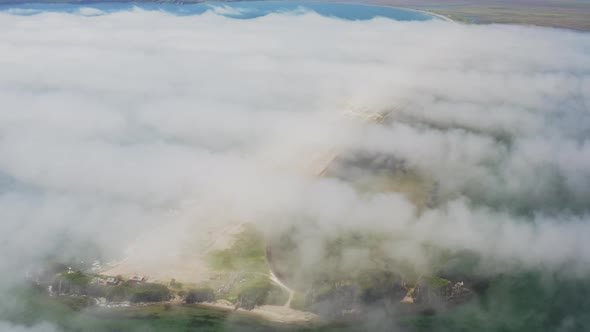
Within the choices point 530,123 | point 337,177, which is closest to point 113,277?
point 337,177

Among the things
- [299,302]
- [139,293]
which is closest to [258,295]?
[299,302]

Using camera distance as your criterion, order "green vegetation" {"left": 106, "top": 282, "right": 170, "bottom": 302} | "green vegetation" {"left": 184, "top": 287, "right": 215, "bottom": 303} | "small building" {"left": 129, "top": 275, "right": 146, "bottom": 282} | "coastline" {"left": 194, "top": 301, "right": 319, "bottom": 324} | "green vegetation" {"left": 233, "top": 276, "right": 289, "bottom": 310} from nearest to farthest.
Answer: "coastline" {"left": 194, "top": 301, "right": 319, "bottom": 324} → "green vegetation" {"left": 233, "top": 276, "right": 289, "bottom": 310} → "green vegetation" {"left": 184, "top": 287, "right": 215, "bottom": 303} → "green vegetation" {"left": 106, "top": 282, "right": 170, "bottom": 302} → "small building" {"left": 129, "top": 275, "right": 146, "bottom": 282}

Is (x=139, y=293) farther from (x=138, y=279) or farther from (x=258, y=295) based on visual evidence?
(x=258, y=295)

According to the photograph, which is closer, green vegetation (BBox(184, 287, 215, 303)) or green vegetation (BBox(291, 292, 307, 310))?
green vegetation (BBox(291, 292, 307, 310))

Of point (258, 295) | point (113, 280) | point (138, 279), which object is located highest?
point (258, 295)

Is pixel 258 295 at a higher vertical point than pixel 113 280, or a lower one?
higher

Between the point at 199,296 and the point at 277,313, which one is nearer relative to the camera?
the point at 277,313

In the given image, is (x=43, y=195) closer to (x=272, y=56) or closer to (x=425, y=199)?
(x=425, y=199)

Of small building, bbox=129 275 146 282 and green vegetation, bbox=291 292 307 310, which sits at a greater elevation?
green vegetation, bbox=291 292 307 310

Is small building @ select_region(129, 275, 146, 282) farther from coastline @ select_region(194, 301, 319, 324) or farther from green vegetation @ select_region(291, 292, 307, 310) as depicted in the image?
green vegetation @ select_region(291, 292, 307, 310)

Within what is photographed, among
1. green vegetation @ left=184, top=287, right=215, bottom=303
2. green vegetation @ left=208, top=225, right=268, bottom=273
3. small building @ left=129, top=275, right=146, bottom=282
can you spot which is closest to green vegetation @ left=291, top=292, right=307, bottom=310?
green vegetation @ left=208, top=225, right=268, bottom=273

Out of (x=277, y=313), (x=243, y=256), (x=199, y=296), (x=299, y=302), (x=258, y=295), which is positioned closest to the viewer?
(x=277, y=313)
